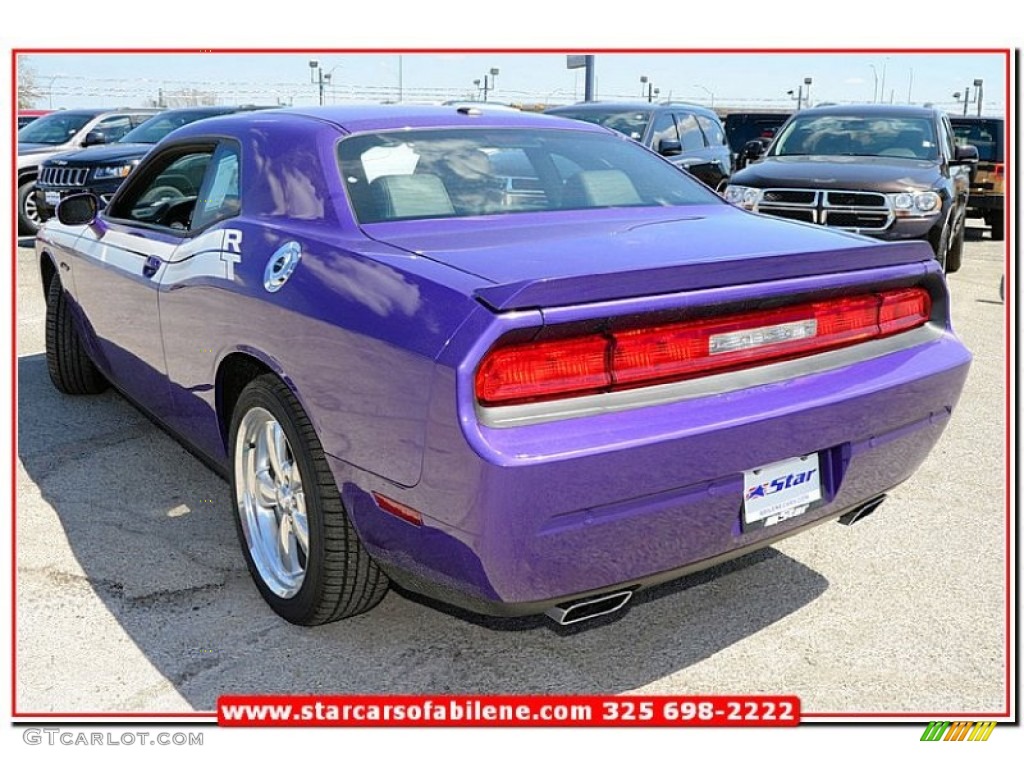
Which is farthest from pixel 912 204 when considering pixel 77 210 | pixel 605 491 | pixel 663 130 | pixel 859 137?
pixel 605 491

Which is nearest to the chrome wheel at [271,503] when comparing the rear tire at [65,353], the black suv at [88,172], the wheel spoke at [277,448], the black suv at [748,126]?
the wheel spoke at [277,448]

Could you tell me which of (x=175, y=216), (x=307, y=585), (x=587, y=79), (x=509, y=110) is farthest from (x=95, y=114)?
(x=307, y=585)

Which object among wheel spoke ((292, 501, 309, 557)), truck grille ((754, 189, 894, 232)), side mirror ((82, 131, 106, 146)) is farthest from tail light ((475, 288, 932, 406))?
side mirror ((82, 131, 106, 146))

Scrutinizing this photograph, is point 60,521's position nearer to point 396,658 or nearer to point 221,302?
point 221,302

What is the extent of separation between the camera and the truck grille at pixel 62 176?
11.1 meters

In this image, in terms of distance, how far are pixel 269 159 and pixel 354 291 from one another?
3.36 ft

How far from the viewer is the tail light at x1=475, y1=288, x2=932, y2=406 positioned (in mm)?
2418

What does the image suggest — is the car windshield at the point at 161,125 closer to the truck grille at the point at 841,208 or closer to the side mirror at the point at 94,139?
the side mirror at the point at 94,139

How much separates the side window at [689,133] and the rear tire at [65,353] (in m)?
7.69

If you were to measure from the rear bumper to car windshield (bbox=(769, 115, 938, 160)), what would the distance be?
292 inches

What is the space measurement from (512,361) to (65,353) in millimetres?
4023

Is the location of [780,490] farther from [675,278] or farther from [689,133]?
[689,133]

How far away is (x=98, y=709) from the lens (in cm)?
286

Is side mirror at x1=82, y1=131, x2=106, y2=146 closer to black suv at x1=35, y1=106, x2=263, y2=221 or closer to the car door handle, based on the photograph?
black suv at x1=35, y1=106, x2=263, y2=221
